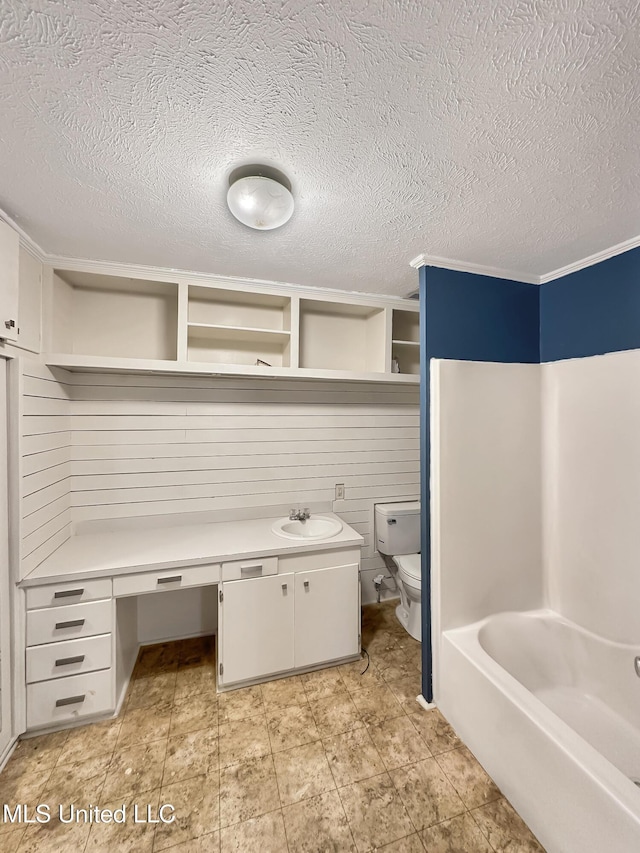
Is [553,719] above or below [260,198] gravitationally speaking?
below

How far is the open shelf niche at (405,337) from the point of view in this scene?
9.09 feet

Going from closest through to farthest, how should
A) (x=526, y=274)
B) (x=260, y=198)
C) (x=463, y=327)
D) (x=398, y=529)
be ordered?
(x=260, y=198), (x=463, y=327), (x=526, y=274), (x=398, y=529)

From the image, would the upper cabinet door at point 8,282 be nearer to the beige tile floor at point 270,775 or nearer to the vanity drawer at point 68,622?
the vanity drawer at point 68,622

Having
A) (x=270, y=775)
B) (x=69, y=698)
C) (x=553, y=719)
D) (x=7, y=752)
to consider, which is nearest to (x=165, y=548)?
(x=69, y=698)

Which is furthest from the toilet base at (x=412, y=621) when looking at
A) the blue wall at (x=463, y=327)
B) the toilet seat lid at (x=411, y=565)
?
the blue wall at (x=463, y=327)

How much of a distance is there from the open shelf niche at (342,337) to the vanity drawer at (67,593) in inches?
72.4

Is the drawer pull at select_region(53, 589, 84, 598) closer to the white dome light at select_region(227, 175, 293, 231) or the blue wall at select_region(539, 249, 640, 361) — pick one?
the white dome light at select_region(227, 175, 293, 231)

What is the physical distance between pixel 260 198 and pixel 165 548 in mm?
1844

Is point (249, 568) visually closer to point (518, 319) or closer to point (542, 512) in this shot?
point (542, 512)

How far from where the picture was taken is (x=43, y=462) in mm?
1830

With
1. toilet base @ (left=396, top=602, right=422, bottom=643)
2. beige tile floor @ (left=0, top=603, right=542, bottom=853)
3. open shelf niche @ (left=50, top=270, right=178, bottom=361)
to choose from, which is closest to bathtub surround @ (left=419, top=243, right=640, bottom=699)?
beige tile floor @ (left=0, top=603, right=542, bottom=853)

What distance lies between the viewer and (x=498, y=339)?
80.5 inches

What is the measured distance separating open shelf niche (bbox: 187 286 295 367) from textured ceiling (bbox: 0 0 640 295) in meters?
0.69

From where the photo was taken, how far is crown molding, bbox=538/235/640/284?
168cm
